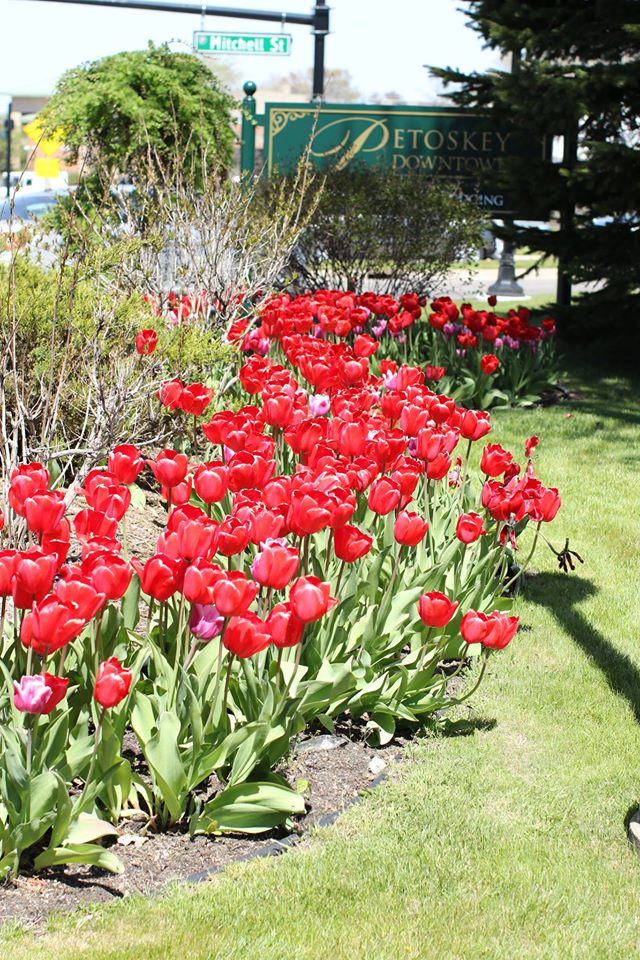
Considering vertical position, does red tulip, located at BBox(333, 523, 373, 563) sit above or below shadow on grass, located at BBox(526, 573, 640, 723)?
above

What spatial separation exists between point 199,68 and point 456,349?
6.34 metres

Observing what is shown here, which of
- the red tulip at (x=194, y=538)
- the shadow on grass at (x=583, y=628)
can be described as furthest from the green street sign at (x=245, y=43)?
the red tulip at (x=194, y=538)

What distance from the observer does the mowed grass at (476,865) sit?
3.02 m

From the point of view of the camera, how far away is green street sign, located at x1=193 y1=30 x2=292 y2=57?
17.5m

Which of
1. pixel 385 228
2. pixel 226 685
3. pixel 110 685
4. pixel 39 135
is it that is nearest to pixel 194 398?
pixel 226 685

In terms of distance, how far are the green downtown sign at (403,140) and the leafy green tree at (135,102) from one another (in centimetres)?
80

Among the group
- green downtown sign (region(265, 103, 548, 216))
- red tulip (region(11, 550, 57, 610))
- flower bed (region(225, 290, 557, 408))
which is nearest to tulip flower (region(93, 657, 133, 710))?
red tulip (region(11, 550, 57, 610))

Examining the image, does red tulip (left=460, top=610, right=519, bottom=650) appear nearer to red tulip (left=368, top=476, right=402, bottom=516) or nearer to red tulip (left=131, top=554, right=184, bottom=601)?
red tulip (left=368, top=476, right=402, bottom=516)

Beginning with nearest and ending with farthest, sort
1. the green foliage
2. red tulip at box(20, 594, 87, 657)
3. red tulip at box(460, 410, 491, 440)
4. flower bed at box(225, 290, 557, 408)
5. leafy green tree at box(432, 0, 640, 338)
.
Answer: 1. red tulip at box(20, 594, 87, 657)
2. red tulip at box(460, 410, 491, 440)
3. flower bed at box(225, 290, 557, 408)
4. leafy green tree at box(432, 0, 640, 338)
5. the green foliage

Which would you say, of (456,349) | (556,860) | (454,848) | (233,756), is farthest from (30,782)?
(456,349)

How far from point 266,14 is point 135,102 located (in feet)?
19.6

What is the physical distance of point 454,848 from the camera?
138 inches

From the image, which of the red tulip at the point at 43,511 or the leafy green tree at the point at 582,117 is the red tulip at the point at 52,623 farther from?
the leafy green tree at the point at 582,117

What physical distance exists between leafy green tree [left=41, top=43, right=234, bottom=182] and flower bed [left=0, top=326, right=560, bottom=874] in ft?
32.0
